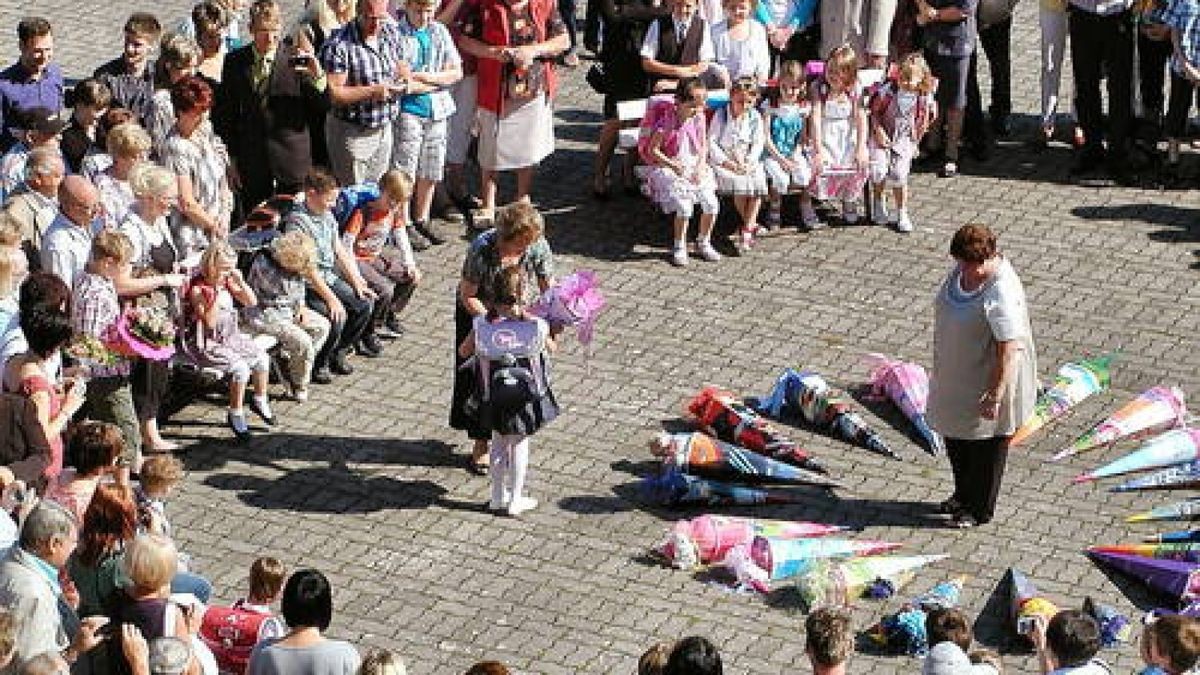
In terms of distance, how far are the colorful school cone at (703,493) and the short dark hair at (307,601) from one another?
149 inches

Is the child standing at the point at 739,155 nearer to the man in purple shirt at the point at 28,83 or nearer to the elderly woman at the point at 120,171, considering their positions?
the elderly woman at the point at 120,171

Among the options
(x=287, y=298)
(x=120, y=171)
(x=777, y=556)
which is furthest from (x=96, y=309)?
(x=777, y=556)

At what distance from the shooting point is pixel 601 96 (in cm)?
2130

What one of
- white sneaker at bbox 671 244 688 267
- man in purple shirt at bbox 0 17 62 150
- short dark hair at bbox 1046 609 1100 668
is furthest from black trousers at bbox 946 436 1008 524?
man in purple shirt at bbox 0 17 62 150

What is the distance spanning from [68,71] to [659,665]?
11.0m

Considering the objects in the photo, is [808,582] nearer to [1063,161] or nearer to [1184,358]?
[1184,358]

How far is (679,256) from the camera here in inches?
726

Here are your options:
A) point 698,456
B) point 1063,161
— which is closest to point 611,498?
point 698,456

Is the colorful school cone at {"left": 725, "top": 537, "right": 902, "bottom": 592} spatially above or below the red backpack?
below

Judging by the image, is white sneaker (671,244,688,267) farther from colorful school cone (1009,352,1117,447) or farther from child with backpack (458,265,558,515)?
child with backpack (458,265,558,515)

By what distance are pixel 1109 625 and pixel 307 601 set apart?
174 inches

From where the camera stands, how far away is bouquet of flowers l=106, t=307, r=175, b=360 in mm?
15125

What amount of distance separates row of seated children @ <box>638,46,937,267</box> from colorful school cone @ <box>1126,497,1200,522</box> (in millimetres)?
4094

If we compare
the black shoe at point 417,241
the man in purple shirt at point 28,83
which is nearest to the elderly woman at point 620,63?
the black shoe at point 417,241
